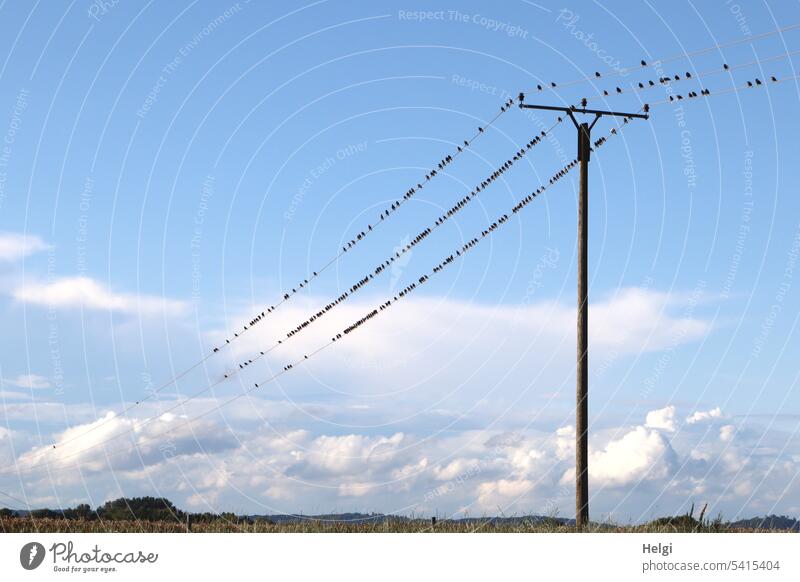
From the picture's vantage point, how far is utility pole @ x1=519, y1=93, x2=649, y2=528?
28703 mm

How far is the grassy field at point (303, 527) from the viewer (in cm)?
2734

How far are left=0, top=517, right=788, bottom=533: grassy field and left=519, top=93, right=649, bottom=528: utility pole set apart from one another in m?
1.00

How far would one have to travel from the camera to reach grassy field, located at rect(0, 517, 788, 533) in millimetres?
27344

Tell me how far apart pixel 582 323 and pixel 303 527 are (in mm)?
9672

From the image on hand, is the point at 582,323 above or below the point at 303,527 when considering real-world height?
above

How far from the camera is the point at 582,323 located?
29.4 meters

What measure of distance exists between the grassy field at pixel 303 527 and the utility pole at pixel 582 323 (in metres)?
1.00

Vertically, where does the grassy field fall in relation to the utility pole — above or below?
below

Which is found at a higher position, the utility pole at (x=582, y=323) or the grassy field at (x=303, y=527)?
the utility pole at (x=582, y=323)

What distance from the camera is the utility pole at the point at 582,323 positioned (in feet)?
94.2

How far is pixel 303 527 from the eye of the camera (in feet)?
91.0
